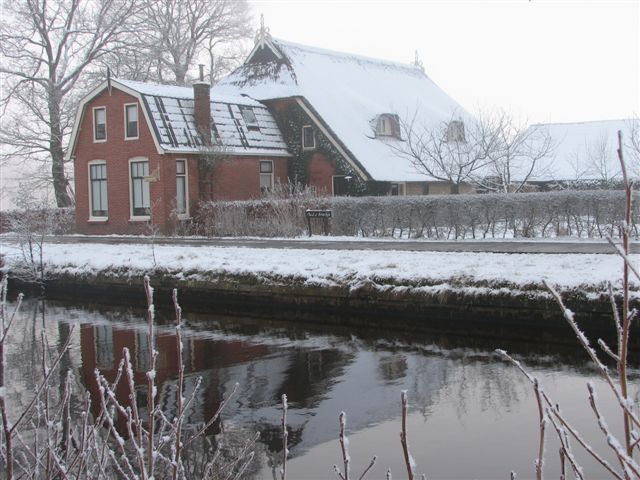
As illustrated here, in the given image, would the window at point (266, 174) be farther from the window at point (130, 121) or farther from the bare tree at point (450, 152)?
the window at point (130, 121)

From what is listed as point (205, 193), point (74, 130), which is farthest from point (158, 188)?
point (74, 130)

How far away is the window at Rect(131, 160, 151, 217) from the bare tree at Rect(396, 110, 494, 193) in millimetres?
9293

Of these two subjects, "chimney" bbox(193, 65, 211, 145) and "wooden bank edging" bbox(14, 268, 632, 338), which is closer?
"wooden bank edging" bbox(14, 268, 632, 338)

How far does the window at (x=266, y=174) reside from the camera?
3012 centimetres

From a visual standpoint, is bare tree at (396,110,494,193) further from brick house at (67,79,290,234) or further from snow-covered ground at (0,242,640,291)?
snow-covered ground at (0,242,640,291)

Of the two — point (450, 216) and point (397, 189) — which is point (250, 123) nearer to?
point (397, 189)

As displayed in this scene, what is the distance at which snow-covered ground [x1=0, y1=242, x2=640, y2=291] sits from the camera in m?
12.2

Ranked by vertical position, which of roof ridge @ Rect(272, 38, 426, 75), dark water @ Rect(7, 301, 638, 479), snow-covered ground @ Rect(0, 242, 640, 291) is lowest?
dark water @ Rect(7, 301, 638, 479)

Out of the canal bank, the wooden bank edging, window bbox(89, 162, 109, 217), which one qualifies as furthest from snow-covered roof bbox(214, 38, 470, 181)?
the wooden bank edging

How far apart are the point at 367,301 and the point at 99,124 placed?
19.3 meters

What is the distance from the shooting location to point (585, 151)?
3716 centimetres

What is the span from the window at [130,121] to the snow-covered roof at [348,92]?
543cm

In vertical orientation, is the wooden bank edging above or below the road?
below

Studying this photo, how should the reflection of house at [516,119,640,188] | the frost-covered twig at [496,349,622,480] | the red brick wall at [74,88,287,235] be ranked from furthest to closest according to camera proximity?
the reflection of house at [516,119,640,188], the red brick wall at [74,88,287,235], the frost-covered twig at [496,349,622,480]
